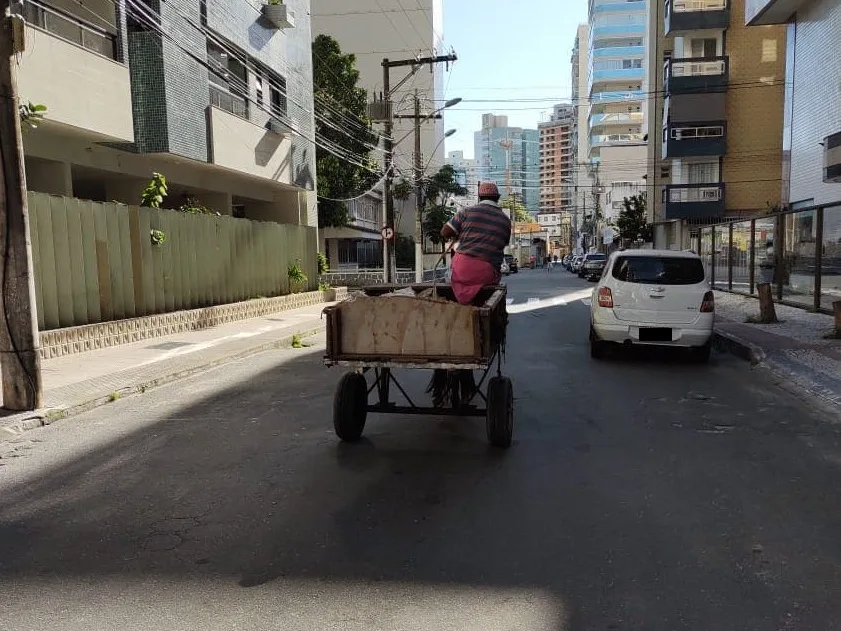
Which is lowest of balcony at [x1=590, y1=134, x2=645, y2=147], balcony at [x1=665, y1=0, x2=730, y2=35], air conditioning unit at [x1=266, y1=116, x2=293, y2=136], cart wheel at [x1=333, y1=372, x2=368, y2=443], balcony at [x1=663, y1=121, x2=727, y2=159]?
cart wheel at [x1=333, y1=372, x2=368, y2=443]

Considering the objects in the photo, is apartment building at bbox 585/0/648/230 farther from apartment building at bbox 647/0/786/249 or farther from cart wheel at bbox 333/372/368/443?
cart wheel at bbox 333/372/368/443

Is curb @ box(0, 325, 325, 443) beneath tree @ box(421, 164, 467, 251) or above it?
beneath

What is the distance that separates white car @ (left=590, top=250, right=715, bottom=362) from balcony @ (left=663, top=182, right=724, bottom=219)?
28.2 metres

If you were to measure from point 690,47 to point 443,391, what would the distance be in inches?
1449

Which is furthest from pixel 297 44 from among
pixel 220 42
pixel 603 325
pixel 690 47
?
pixel 690 47

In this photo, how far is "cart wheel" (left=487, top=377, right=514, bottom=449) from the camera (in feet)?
18.4

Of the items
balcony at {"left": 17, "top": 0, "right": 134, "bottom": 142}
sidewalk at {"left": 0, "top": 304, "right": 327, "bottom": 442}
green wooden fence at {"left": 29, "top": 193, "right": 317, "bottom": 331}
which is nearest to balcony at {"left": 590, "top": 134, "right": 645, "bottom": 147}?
green wooden fence at {"left": 29, "top": 193, "right": 317, "bottom": 331}

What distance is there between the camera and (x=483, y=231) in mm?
6074

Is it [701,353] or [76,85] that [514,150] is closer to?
[76,85]

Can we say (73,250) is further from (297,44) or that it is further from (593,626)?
(297,44)

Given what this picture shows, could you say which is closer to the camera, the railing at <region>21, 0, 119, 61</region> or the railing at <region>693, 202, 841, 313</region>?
the railing at <region>21, 0, 119, 61</region>

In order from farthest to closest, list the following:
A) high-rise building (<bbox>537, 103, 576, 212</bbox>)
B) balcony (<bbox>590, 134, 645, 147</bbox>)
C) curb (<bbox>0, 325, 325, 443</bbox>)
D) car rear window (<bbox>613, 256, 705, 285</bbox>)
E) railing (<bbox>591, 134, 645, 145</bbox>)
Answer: high-rise building (<bbox>537, 103, 576, 212</bbox>) < railing (<bbox>591, 134, 645, 145</bbox>) < balcony (<bbox>590, 134, 645, 147</bbox>) < car rear window (<bbox>613, 256, 705, 285</bbox>) < curb (<bbox>0, 325, 325, 443</bbox>)

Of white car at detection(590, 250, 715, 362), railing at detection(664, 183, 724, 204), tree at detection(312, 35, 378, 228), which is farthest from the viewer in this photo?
tree at detection(312, 35, 378, 228)

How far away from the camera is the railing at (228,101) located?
60.0ft
